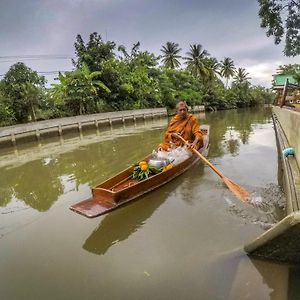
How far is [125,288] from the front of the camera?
360cm

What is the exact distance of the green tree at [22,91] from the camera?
2047 cm

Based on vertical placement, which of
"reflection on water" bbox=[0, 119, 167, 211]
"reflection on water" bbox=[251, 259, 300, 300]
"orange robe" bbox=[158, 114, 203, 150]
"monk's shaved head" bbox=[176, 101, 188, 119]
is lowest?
"reflection on water" bbox=[0, 119, 167, 211]

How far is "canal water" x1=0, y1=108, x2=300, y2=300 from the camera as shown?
11.6ft

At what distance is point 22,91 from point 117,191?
17730 millimetres

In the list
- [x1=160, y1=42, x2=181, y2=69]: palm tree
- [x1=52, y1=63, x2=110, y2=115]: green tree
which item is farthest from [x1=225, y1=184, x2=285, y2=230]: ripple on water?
[x1=160, y1=42, x2=181, y2=69]: palm tree

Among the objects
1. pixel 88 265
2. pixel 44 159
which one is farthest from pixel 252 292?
pixel 44 159

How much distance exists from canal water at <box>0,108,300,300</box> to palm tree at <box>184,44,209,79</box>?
38696 millimetres

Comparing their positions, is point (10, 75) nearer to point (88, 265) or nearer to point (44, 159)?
point (44, 159)

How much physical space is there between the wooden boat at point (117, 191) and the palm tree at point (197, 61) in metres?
40.3

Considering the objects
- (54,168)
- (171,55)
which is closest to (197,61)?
(171,55)

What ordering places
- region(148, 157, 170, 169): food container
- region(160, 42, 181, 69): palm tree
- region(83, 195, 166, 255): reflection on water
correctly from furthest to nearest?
region(160, 42, 181, 69): palm tree < region(148, 157, 170, 169): food container < region(83, 195, 166, 255): reflection on water

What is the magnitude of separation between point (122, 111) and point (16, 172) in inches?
693

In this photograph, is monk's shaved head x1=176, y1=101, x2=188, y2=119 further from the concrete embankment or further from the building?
the concrete embankment

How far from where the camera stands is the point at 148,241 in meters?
4.77
